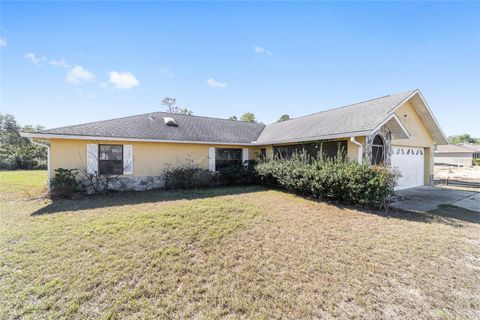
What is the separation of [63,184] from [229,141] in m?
8.54

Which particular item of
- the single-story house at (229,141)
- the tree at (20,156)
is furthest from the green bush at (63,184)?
the tree at (20,156)

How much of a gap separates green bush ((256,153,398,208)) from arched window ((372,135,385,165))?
1856mm

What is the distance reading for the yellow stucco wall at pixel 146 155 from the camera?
9391mm

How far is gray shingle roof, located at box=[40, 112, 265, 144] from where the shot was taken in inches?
397

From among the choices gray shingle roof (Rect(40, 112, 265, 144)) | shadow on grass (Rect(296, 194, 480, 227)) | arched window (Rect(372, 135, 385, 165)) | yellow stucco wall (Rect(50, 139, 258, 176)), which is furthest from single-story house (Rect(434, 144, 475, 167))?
yellow stucco wall (Rect(50, 139, 258, 176))

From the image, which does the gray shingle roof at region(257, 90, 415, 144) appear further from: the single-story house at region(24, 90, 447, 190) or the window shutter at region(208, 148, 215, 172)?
the window shutter at region(208, 148, 215, 172)

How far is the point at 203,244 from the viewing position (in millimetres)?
4480

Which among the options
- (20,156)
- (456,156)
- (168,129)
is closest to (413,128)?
(168,129)

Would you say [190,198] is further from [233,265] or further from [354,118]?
[354,118]

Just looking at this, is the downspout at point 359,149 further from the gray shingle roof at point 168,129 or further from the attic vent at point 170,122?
the attic vent at point 170,122

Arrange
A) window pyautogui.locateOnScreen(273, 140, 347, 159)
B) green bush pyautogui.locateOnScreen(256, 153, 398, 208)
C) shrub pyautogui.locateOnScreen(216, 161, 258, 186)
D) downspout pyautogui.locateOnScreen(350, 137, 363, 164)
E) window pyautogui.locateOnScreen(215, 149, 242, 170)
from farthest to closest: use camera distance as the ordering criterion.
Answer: window pyautogui.locateOnScreen(215, 149, 242, 170) → shrub pyautogui.locateOnScreen(216, 161, 258, 186) → window pyautogui.locateOnScreen(273, 140, 347, 159) → downspout pyautogui.locateOnScreen(350, 137, 363, 164) → green bush pyautogui.locateOnScreen(256, 153, 398, 208)

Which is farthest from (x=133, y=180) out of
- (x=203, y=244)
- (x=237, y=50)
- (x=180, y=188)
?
(x=237, y=50)

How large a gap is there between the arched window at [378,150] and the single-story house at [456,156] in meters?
41.9

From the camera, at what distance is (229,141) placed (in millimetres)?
13180
